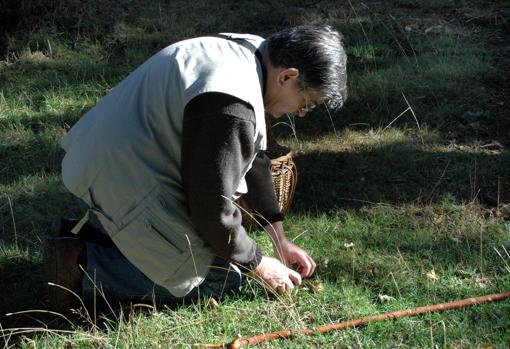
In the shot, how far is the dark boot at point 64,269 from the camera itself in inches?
139

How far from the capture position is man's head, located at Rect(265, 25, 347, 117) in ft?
9.94

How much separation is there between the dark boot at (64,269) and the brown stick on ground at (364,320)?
77 cm

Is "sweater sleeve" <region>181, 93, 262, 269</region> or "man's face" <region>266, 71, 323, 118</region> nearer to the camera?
"sweater sleeve" <region>181, 93, 262, 269</region>

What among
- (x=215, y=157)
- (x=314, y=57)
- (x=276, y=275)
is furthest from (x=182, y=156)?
(x=276, y=275)

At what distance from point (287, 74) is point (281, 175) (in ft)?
4.22

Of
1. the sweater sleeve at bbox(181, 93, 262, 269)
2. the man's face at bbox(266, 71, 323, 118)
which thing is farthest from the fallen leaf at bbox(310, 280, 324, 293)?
the man's face at bbox(266, 71, 323, 118)

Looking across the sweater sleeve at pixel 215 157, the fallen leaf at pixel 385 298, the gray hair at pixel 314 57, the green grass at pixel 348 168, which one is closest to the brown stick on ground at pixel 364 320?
the green grass at pixel 348 168

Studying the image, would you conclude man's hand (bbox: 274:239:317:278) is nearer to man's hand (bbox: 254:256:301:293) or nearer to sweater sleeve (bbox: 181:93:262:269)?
man's hand (bbox: 254:256:301:293)

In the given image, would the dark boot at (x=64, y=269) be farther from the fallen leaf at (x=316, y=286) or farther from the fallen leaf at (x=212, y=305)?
the fallen leaf at (x=316, y=286)

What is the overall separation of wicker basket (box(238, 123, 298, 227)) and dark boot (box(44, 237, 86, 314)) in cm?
99

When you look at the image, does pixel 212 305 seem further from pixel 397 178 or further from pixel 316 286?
pixel 397 178

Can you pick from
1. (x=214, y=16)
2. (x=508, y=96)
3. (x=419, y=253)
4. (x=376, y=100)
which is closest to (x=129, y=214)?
(x=419, y=253)

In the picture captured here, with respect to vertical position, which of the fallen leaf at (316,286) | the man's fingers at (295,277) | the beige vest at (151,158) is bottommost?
the fallen leaf at (316,286)

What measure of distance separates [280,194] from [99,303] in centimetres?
122
